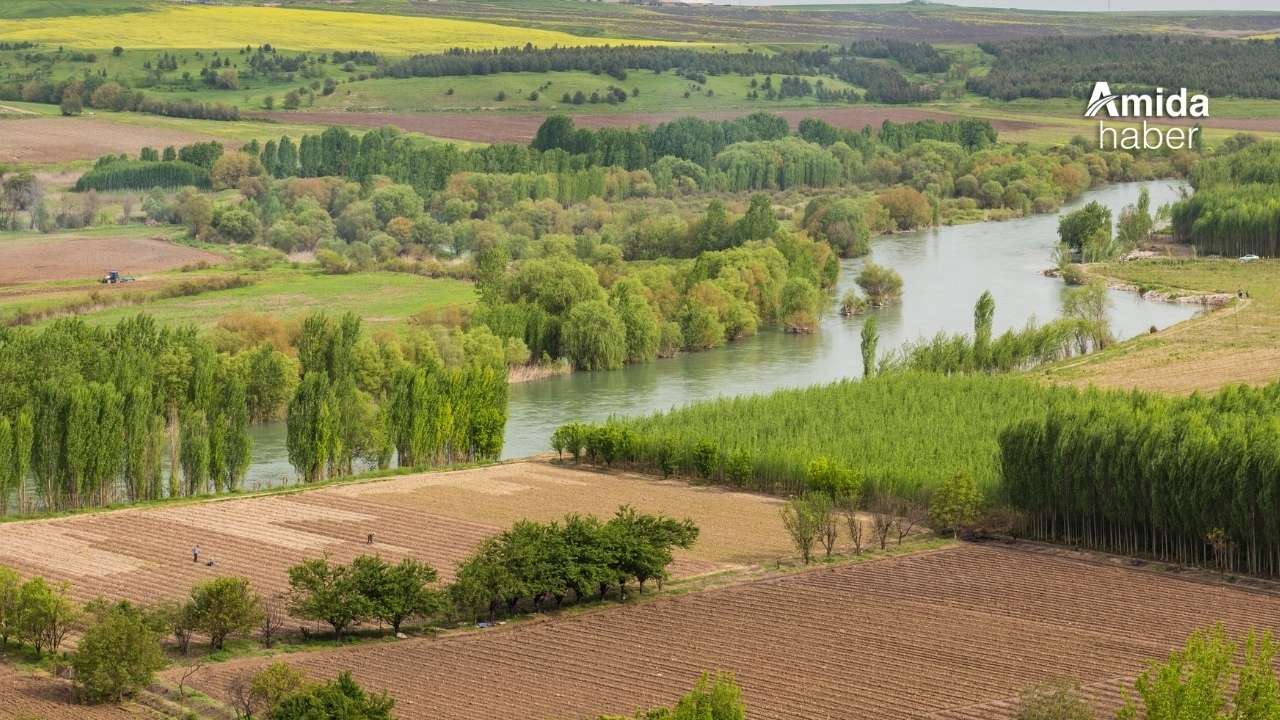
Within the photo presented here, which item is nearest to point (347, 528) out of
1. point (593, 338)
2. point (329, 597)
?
point (329, 597)

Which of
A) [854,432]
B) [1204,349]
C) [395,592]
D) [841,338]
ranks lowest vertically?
[841,338]

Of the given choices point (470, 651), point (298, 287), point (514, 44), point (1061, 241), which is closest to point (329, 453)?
point (470, 651)

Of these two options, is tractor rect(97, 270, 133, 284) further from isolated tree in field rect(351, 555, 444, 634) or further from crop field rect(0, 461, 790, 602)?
isolated tree in field rect(351, 555, 444, 634)

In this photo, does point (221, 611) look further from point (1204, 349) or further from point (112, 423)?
point (1204, 349)

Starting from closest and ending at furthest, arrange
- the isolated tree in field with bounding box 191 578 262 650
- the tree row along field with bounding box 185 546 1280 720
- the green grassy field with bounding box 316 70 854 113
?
the tree row along field with bounding box 185 546 1280 720 → the isolated tree in field with bounding box 191 578 262 650 → the green grassy field with bounding box 316 70 854 113

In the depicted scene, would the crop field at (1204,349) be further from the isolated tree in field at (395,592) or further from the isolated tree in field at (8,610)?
the isolated tree in field at (8,610)

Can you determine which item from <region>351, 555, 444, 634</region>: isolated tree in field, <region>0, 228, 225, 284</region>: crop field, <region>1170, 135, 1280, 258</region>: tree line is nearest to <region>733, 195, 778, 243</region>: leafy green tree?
<region>1170, 135, 1280, 258</region>: tree line
